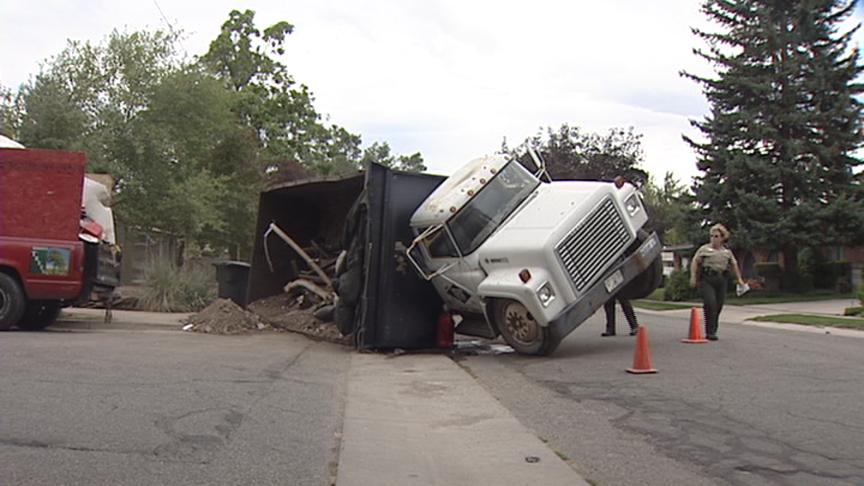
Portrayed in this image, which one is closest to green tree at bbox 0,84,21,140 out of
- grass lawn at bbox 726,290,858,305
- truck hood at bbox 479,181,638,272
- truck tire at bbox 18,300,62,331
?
truck tire at bbox 18,300,62,331

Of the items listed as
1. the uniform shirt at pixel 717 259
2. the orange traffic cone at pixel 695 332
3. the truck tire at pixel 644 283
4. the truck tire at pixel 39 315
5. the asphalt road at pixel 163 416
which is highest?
the uniform shirt at pixel 717 259

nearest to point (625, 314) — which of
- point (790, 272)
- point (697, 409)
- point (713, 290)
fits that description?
point (713, 290)

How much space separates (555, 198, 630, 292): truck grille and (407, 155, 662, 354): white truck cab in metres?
0.01

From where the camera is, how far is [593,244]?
10625 millimetres

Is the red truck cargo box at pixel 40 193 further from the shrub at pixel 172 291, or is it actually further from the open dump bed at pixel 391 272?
the shrub at pixel 172 291

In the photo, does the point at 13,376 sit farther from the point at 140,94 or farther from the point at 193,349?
the point at 140,94

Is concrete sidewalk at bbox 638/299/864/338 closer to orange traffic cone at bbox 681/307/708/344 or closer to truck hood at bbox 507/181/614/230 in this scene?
orange traffic cone at bbox 681/307/708/344

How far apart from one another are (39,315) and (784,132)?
26.4m

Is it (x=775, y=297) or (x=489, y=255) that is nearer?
(x=489, y=255)

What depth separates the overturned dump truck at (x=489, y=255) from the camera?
10.3m

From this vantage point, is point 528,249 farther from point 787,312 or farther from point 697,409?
point 787,312

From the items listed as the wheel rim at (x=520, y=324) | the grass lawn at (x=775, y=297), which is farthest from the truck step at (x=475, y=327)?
the grass lawn at (x=775, y=297)

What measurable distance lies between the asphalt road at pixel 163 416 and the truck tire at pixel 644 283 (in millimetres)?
4353

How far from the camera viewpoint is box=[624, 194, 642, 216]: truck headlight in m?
11.3
